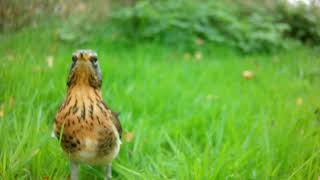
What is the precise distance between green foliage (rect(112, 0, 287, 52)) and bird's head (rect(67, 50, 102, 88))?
15.0 ft

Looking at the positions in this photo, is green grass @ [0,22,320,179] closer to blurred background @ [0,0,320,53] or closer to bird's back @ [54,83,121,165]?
bird's back @ [54,83,121,165]

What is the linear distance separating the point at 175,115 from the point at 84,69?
1.86 m

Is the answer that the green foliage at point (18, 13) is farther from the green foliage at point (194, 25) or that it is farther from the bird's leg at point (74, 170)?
the green foliage at point (194, 25)

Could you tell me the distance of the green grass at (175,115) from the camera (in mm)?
2615

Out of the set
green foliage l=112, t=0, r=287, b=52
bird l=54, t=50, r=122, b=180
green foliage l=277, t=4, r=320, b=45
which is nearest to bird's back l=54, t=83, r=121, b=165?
bird l=54, t=50, r=122, b=180

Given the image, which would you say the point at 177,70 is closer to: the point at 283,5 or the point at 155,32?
the point at 155,32

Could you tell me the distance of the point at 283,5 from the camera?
7.98m

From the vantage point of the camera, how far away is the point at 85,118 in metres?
2.31

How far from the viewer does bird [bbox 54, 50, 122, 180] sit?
7.44 feet

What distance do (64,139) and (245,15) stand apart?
6.33 m

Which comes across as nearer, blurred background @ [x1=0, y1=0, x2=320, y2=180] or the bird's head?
the bird's head

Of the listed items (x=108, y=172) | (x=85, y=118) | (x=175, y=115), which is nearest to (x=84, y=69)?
(x=85, y=118)

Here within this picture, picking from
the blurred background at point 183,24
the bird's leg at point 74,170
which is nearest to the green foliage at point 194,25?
the blurred background at point 183,24

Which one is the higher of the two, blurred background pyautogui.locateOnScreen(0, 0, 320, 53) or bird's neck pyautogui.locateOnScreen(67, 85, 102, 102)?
bird's neck pyautogui.locateOnScreen(67, 85, 102, 102)
